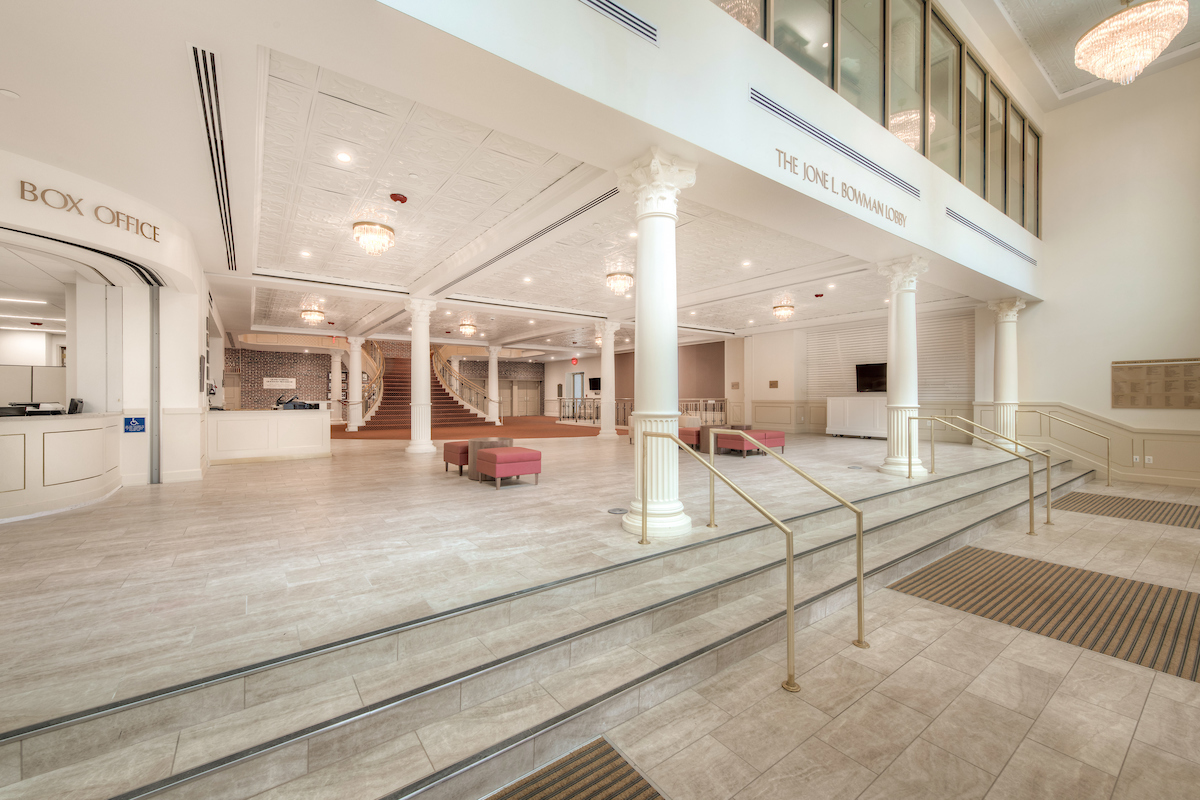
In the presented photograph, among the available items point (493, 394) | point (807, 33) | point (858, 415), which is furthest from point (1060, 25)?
point (493, 394)

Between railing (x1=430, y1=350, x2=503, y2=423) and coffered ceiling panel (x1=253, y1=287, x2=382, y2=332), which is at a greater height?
coffered ceiling panel (x1=253, y1=287, x2=382, y2=332)

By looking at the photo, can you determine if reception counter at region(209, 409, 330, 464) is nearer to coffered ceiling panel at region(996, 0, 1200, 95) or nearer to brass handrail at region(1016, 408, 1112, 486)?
coffered ceiling panel at region(996, 0, 1200, 95)

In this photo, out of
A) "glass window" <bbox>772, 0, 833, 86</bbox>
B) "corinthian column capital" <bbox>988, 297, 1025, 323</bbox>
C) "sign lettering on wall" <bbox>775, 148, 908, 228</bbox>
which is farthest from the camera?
"corinthian column capital" <bbox>988, 297, 1025, 323</bbox>

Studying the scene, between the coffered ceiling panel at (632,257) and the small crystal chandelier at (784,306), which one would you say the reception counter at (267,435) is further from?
the small crystal chandelier at (784,306)

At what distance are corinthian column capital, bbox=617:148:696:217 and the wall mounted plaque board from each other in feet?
32.4

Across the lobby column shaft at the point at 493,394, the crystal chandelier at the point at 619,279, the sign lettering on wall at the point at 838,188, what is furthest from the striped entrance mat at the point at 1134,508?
the lobby column shaft at the point at 493,394

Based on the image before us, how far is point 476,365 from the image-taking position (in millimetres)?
25969

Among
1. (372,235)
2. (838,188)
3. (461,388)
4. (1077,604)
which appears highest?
(838,188)

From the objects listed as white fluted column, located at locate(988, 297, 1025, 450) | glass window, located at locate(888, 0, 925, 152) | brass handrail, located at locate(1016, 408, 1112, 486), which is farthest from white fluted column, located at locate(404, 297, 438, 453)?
brass handrail, located at locate(1016, 408, 1112, 486)

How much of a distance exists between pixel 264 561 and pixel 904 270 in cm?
831

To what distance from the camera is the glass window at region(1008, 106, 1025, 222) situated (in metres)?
8.79

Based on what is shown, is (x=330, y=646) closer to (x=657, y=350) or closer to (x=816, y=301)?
(x=657, y=350)

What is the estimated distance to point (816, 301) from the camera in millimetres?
11961

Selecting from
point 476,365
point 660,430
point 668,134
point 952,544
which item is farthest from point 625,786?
point 476,365
